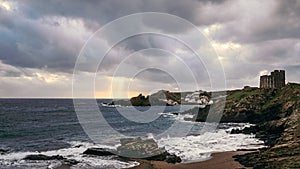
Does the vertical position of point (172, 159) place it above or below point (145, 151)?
below

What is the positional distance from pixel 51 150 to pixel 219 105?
70.1 meters

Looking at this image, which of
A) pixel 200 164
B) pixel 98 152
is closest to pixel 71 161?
pixel 98 152

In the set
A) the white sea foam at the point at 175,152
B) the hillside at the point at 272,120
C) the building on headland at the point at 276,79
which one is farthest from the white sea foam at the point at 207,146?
the building on headland at the point at 276,79

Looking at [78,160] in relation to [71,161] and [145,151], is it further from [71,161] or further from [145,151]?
[145,151]

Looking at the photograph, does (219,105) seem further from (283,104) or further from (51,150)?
(51,150)

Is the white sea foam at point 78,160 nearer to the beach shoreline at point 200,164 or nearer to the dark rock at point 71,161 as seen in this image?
the dark rock at point 71,161

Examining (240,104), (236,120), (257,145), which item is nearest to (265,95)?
(240,104)

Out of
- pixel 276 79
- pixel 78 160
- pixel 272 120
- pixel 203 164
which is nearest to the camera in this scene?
pixel 203 164

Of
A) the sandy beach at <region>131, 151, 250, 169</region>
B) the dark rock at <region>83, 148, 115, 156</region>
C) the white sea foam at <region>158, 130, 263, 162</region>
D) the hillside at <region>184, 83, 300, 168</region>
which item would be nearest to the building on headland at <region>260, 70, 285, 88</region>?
the hillside at <region>184, 83, 300, 168</region>

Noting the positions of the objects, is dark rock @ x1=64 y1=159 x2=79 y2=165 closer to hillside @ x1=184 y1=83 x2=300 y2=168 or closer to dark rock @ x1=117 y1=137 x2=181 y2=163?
dark rock @ x1=117 y1=137 x2=181 y2=163

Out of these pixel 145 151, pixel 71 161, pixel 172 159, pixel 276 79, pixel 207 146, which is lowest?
pixel 71 161

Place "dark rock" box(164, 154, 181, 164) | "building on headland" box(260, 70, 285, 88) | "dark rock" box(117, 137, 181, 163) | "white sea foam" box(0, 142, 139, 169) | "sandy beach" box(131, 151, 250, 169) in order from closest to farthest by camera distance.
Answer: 1. "sandy beach" box(131, 151, 250, 169)
2. "white sea foam" box(0, 142, 139, 169)
3. "dark rock" box(164, 154, 181, 164)
4. "dark rock" box(117, 137, 181, 163)
5. "building on headland" box(260, 70, 285, 88)

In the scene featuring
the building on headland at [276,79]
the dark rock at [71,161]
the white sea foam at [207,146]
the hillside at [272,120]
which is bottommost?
the dark rock at [71,161]

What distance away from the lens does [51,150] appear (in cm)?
4891
